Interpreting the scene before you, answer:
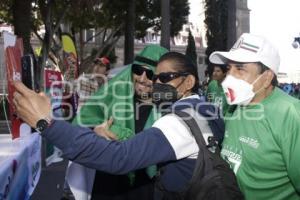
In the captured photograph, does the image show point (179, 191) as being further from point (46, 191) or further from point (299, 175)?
point (46, 191)

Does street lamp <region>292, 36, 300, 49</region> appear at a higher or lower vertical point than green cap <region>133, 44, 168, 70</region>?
higher

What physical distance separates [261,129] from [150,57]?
1422mm

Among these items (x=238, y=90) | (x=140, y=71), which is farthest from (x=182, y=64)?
(x=140, y=71)

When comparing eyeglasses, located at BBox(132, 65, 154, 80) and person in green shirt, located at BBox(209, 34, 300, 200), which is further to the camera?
eyeglasses, located at BBox(132, 65, 154, 80)

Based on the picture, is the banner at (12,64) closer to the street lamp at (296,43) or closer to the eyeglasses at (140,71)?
the eyeglasses at (140,71)

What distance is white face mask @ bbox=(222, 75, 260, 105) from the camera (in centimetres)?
294

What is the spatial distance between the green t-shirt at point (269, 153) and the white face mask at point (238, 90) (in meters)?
0.16

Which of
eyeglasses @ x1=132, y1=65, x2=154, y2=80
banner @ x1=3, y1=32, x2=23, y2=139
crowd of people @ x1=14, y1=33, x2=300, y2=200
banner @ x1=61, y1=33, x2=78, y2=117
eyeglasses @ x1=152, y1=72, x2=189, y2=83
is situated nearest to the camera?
crowd of people @ x1=14, y1=33, x2=300, y2=200

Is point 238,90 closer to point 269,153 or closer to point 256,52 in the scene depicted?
point 256,52

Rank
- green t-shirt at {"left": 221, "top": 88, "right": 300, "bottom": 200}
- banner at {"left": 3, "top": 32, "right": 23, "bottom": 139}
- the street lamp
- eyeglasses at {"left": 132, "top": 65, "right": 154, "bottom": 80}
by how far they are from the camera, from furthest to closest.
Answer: the street lamp → eyeglasses at {"left": 132, "top": 65, "right": 154, "bottom": 80} → banner at {"left": 3, "top": 32, "right": 23, "bottom": 139} → green t-shirt at {"left": 221, "top": 88, "right": 300, "bottom": 200}

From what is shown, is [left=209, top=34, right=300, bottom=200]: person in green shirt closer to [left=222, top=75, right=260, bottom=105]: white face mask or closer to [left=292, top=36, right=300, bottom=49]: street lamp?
[left=222, top=75, right=260, bottom=105]: white face mask

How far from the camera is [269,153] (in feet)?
8.77

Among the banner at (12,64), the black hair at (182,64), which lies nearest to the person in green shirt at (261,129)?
the black hair at (182,64)

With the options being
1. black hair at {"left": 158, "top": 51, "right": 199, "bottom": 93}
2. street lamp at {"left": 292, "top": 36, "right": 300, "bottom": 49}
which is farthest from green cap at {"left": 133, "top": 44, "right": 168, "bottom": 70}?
street lamp at {"left": 292, "top": 36, "right": 300, "bottom": 49}
